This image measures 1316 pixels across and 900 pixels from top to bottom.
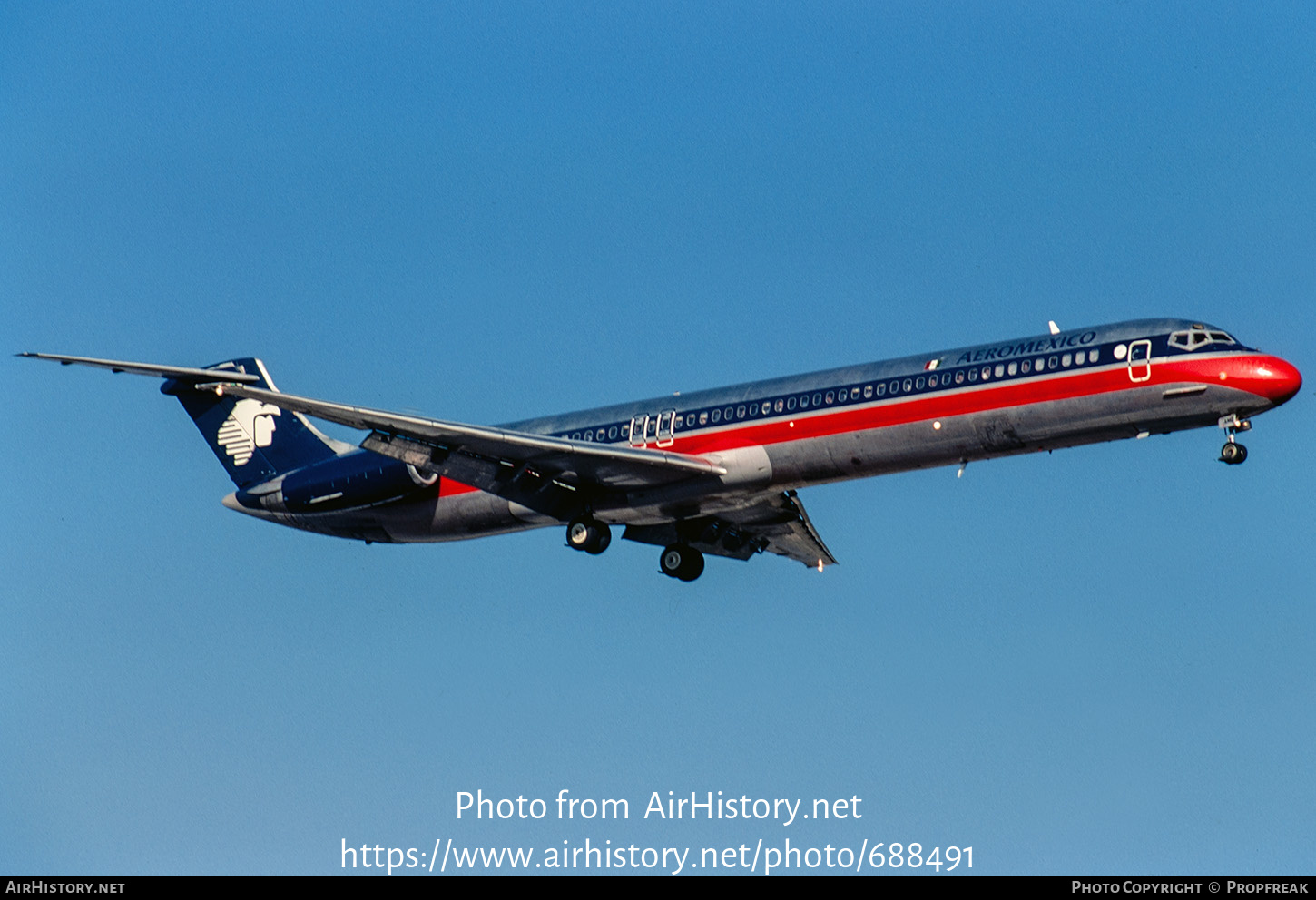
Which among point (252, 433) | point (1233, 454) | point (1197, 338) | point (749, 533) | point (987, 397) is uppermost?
point (252, 433)

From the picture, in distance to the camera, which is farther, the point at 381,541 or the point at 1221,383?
the point at 381,541

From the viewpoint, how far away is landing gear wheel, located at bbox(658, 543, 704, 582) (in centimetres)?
4075

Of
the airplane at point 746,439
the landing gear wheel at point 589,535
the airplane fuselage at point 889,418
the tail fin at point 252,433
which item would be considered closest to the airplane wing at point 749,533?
the airplane at point 746,439

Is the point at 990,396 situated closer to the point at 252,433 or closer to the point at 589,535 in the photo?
→ the point at 589,535

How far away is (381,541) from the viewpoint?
A: 41531 mm

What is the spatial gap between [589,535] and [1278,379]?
1487 cm

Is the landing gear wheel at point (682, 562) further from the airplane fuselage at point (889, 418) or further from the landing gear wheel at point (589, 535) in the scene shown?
the landing gear wheel at point (589, 535)

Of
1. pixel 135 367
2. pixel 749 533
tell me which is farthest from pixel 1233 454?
pixel 135 367

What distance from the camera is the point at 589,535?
37406mm
